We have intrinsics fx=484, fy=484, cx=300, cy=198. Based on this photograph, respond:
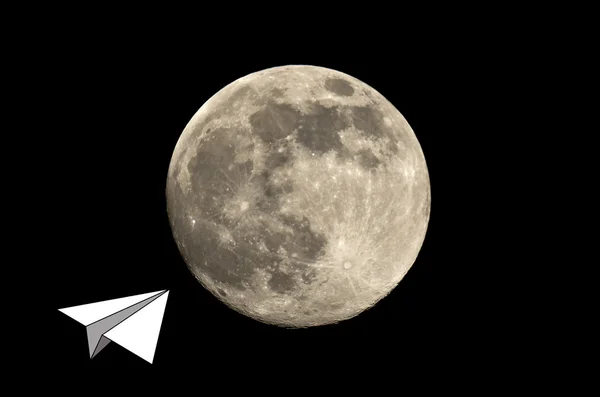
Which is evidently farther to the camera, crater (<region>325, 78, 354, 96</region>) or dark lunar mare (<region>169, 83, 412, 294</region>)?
crater (<region>325, 78, 354, 96</region>)

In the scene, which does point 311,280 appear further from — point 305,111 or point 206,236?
point 305,111

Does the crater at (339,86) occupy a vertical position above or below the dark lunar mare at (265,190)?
above

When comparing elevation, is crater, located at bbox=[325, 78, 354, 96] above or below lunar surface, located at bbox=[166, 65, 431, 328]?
above

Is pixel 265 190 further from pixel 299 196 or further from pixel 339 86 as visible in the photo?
pixel 339 86

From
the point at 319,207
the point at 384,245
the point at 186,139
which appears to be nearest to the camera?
the point at 319,207

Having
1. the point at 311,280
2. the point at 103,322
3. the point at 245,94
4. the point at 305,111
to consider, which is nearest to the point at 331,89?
the point at 305,111
